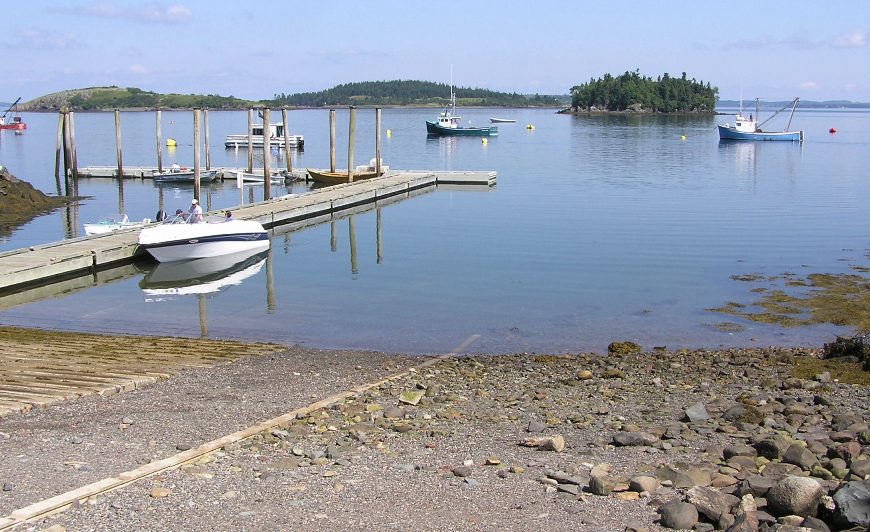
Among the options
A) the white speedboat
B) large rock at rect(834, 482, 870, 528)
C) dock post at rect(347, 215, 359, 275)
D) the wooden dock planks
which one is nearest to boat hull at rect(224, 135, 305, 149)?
dock post at rect(347, 215, 359, 275)

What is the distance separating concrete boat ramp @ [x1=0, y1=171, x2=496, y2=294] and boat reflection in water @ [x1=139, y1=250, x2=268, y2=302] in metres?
1.49

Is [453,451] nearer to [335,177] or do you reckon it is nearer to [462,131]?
[335,177]

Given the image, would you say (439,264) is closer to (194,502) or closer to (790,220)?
(790,220)

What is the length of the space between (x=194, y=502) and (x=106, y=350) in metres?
7.93

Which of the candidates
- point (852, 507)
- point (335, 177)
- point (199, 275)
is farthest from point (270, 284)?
point (335, 177)

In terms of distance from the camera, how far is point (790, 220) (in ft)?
125

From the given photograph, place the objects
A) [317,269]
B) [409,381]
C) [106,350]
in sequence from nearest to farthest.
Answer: [409,381] → [106,350] → [317,269]

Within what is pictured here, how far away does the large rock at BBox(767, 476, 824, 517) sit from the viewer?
7.88 metres

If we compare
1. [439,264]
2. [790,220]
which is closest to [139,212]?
[439,264]

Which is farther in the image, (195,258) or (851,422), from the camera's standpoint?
(195,258)

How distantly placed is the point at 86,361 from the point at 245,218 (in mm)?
19868

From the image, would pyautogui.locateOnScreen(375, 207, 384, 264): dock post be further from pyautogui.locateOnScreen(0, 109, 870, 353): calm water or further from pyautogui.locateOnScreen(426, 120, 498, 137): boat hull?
pyautogui.locateOnScreen(426, 120, 498, 137): boat hull

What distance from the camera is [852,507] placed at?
299 inches

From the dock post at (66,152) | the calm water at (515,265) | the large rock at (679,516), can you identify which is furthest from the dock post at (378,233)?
the large rock at (679,516)
